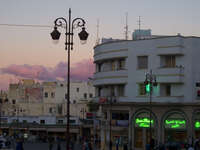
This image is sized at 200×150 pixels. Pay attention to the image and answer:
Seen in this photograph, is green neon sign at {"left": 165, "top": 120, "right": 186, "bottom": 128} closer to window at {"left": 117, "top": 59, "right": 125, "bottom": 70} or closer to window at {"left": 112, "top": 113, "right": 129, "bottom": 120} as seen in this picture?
window at {"left": 112, "top": 113, "right": 129, "bottom": 120}

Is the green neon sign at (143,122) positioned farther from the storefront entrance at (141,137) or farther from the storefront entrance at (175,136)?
the storefront entrance at (175,136)

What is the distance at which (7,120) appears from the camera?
281 feet

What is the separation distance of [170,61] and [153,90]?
11.0 ft

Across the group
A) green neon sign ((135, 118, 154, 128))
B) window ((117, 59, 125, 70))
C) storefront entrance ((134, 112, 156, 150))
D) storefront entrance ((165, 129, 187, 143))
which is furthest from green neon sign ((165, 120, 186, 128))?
window ((117, 59, 125, 70))

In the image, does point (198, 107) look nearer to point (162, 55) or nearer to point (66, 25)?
point (162, 55)

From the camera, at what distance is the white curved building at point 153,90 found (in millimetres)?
43938

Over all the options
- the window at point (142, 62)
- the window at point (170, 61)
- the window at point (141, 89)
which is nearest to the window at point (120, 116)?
the window at point (141, 89)

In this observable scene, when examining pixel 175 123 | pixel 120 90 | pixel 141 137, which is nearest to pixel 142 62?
pixel 120 90

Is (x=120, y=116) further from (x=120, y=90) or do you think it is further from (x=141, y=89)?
(x=141, y=89)

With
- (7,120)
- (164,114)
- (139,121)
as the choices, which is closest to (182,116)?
(164,114)

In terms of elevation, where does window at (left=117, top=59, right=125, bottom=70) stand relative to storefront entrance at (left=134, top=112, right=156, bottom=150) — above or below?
above

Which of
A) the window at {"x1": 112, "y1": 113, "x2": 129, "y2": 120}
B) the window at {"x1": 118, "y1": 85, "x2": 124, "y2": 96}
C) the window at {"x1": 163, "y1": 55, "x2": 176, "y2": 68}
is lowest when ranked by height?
the window at {"x1": 112, "y1": 113, "x2": 129, "y2": 120}

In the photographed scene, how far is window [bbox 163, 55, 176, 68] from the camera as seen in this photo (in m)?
44.9

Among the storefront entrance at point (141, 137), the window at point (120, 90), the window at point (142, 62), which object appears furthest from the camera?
the window at point (120, 90)
